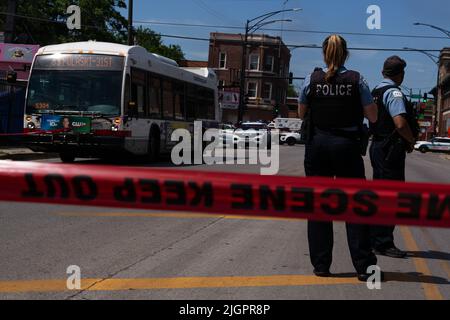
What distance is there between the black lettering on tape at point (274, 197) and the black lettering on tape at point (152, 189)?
0.48 m

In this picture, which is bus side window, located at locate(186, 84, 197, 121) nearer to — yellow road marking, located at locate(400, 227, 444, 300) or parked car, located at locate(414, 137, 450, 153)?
yellow road marking, located at locate(400, 227, 444, 300)

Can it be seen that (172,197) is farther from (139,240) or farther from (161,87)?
(161,87)

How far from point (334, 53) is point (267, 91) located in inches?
2681

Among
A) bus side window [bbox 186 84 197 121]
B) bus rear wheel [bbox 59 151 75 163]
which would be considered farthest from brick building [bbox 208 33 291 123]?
bus rear wheel [bbox 59 151 75 163]

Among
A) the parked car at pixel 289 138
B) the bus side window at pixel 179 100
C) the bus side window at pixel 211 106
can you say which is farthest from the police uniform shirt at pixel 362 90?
the parked car at pixel 289 138

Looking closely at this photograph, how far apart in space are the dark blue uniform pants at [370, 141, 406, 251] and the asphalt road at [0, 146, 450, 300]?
25 cm

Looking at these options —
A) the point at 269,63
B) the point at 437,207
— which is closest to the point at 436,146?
the point at 269,63

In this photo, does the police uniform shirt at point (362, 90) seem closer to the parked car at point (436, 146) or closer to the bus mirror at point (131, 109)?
the bus mirror at point (131, 109)

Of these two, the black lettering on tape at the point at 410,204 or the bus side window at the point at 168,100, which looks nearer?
the black lettering on tape at the point at 410,204

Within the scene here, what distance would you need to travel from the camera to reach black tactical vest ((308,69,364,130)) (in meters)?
4.96

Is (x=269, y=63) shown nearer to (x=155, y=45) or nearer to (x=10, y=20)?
(x=155, y=45)

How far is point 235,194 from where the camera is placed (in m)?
2.80

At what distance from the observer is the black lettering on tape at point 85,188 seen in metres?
2.84
